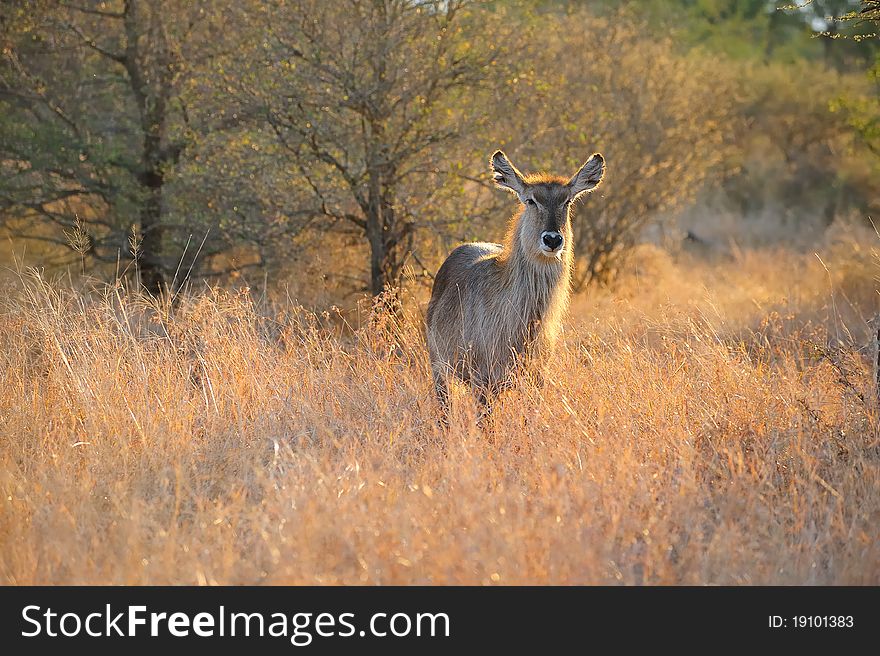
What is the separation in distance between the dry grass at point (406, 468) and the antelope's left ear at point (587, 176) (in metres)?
1.11

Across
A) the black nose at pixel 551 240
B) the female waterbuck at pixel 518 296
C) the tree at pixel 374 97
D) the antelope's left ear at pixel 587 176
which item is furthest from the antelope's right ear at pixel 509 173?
the tree at pixel 374 97

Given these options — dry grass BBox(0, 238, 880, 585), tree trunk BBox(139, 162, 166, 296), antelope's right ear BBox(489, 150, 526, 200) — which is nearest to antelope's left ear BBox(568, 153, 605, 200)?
antelope's right ear BBox(489, 150, 526, 200)

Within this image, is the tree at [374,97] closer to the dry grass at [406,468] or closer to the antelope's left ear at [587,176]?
the dry grass at [406,468]

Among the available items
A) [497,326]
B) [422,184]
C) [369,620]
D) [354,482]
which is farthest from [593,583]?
[422,184]

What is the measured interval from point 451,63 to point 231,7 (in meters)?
2.25

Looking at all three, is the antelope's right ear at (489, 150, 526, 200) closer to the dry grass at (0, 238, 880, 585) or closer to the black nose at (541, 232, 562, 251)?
the black nose at (541, 232, 562, 251)

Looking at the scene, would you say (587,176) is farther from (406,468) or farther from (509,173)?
(406,468)

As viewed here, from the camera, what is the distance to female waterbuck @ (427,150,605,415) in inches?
Answer: 237

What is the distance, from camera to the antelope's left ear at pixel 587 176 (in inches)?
249

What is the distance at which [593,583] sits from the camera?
373cm

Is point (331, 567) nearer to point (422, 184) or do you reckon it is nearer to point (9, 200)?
point (422, 184)

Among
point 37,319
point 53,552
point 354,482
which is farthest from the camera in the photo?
point 37,319

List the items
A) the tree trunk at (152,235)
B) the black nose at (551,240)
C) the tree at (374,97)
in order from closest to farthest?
the black nose at (551,240) < the tree at (374,97) < the tree trunk at (152,235)

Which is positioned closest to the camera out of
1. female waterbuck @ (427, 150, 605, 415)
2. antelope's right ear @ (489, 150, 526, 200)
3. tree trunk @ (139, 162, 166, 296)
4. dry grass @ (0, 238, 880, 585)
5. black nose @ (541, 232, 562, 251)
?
dry grass @ (0, 238, 880, 585)
